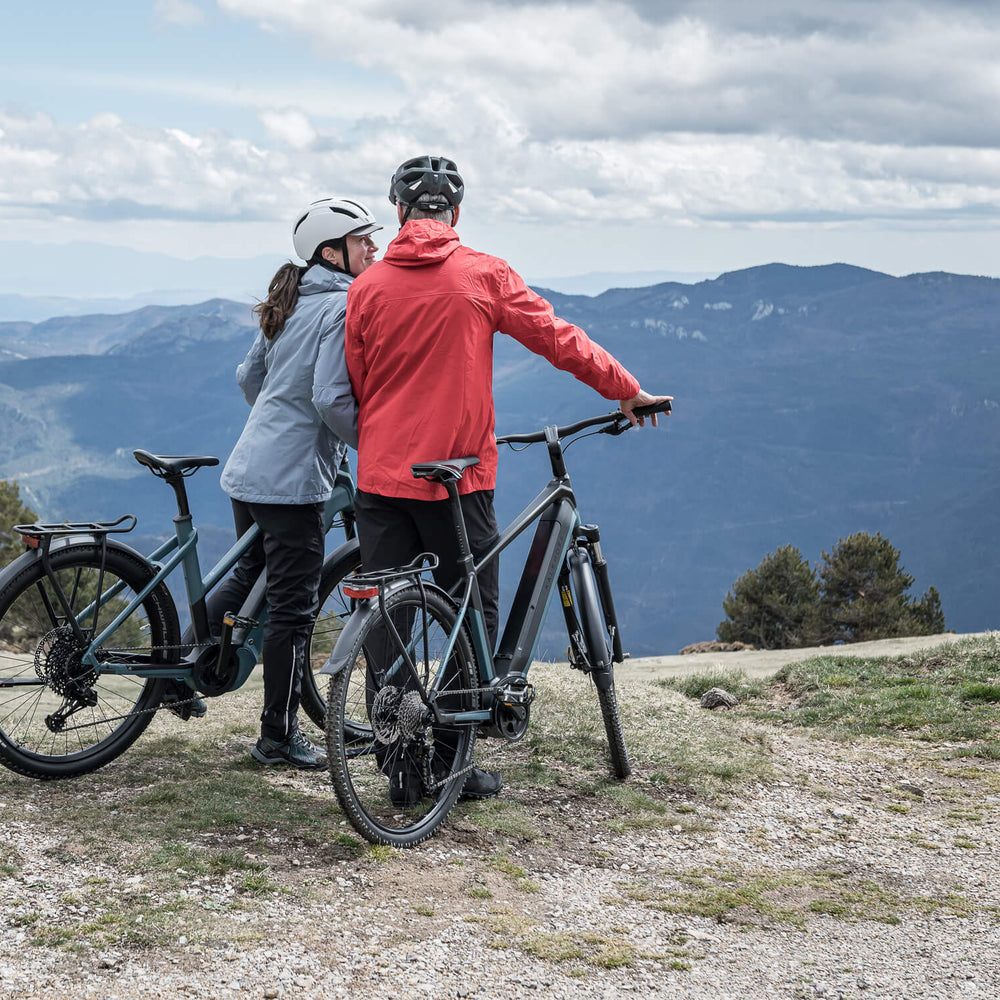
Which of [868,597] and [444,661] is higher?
[444,661]

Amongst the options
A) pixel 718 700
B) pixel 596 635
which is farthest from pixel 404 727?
pixel 718 700

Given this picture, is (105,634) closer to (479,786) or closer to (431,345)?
(479,786)

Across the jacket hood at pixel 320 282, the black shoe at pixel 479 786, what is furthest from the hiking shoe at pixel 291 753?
the jacket hood at pixel 320 282

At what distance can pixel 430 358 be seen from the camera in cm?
449

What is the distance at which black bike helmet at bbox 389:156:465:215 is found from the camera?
15.3 ft

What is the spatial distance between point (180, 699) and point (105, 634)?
0.60 m

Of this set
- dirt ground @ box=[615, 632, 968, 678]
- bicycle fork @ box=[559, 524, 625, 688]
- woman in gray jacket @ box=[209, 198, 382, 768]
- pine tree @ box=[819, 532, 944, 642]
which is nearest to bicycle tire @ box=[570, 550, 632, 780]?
bicycle fork @ box=[559, 524, 625, 688]

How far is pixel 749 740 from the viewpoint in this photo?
6.70 metres

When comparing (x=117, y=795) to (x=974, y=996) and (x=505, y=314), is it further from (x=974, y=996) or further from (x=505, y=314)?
(x=974, y=996)

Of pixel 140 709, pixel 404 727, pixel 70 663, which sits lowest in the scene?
pixel 140 709

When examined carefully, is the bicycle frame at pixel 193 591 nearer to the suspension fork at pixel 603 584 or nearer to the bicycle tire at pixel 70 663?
the bicycle tire at pixel 70 663

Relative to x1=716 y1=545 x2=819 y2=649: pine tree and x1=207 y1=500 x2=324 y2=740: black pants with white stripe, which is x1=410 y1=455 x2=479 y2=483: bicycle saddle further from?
x1=716 y1=545 x2=819 y2=649: pine tree

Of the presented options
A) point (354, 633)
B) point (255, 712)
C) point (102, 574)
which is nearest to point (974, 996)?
point (354, 633)

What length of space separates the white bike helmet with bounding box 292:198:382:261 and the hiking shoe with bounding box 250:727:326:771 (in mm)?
2483
